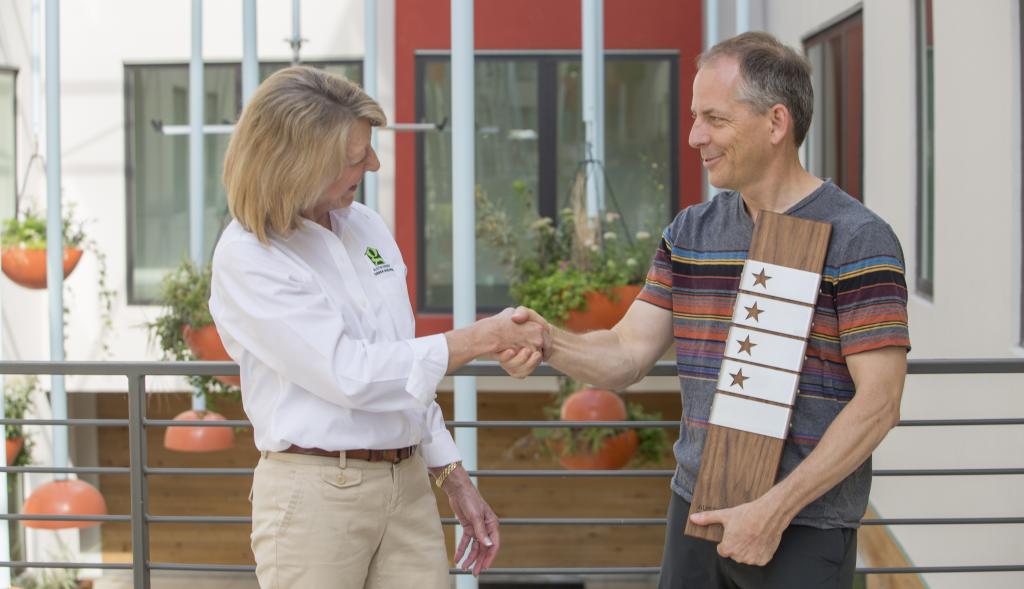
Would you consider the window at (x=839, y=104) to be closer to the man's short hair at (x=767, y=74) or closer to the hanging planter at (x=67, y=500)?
the hanging planter at (x=67, y=500)

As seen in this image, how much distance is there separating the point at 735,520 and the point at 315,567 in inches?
24.7

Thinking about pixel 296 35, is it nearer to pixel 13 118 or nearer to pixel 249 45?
pixel 249 45

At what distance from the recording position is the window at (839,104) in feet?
20.4

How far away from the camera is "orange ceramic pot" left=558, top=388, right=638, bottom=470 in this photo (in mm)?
4998

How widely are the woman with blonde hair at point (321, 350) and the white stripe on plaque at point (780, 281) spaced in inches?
16.7

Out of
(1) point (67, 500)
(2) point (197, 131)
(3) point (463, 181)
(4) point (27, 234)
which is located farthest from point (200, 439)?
(3) point (463, 181)

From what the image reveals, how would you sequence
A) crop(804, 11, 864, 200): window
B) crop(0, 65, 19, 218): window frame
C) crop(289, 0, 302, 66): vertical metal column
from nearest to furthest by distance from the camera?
crop(289, 0, 302, 66): vertical metal column < crop(804, 11, 864, 200): window < crop(0, 65, 19, 218): window frame

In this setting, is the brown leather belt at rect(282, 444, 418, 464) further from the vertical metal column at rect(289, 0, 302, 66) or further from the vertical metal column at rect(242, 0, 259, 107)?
the vertical metal column at rect(289, 0, 302, 66)

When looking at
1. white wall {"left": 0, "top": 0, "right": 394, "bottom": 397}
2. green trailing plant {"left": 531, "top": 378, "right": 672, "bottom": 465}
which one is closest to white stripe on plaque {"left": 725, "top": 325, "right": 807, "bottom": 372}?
green trailing plant {"left": 531, "top": 378, "right": 672, "bottom": 465}

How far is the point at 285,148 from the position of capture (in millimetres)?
1818

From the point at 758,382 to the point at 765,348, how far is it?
2.0 inches

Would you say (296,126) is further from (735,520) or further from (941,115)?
(941,115)

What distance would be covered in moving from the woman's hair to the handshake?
14.2 inches

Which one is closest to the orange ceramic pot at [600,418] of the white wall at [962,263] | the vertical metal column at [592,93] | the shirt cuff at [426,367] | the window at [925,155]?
the vertical metal column at [592,93]
